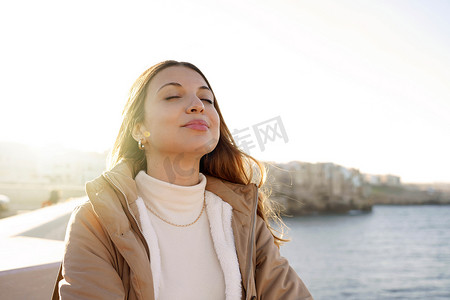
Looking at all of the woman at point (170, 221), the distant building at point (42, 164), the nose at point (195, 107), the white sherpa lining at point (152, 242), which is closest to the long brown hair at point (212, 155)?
the woman at point (170, 221)

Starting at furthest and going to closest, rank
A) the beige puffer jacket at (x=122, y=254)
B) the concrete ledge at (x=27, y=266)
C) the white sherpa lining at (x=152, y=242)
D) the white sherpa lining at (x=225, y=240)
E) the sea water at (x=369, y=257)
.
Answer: the sea water at (x=369, y=257)
the concrete ledge at (x=27, y=266)
the white sherpa lining at (x=225, y=240)
the white sherpa lining at (x=152, y=242)
the beige puffer jacket at (x=122, y=254)

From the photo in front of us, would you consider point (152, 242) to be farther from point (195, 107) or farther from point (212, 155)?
point (212, 155)

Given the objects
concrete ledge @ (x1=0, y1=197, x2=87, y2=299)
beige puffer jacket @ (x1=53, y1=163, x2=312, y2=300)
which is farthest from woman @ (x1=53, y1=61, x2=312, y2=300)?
concrete ledge @ (x1=0, y1=197, x2=87, y2=299)

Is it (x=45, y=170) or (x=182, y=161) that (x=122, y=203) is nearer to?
(x=182, y=161)

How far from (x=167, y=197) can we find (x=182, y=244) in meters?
0.24

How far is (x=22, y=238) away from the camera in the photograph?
3006 millimetres

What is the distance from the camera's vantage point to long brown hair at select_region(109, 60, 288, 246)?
2.15m

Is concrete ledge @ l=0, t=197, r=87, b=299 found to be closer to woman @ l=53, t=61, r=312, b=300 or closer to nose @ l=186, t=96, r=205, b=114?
woman @ l=53, t=61, r=312, b=300

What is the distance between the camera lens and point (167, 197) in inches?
78.2

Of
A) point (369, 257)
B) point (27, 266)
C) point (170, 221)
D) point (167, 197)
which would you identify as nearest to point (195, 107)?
point (167, 197)

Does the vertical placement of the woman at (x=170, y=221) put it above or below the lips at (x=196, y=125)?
below

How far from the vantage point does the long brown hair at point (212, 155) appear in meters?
2.15

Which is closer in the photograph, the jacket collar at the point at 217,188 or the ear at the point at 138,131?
the jacket collar at the point at 217,188

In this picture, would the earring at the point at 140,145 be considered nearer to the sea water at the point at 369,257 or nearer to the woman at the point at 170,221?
the woman at the point at 170,221
